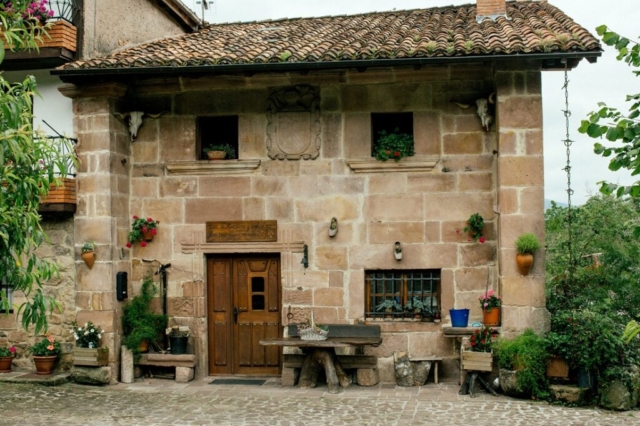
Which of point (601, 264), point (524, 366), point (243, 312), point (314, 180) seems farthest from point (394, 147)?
point (601, 264)

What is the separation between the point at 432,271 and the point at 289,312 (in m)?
2.10

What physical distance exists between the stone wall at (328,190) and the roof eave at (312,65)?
0.52 metres

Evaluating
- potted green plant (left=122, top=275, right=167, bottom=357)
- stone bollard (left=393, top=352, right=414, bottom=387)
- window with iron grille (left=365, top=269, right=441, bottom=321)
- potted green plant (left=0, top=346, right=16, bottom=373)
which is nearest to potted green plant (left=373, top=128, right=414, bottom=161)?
window with iron grille (left=365, top=269, right=441, bottom=321)

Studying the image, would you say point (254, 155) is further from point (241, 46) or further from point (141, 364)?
point (141, 364)

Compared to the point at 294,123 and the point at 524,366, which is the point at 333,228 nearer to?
the point at 294,123

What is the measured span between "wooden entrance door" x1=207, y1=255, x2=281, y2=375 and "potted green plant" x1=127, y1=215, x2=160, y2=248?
0.92 metres

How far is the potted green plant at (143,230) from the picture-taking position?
11047mm

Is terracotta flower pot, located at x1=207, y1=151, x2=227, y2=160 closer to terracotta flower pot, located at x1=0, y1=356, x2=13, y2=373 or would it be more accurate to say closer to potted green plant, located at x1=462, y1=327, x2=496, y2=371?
terracotta flower pot, located at x1=0, y1=356, x2=13, y2=373

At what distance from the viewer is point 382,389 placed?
9914 millimetres

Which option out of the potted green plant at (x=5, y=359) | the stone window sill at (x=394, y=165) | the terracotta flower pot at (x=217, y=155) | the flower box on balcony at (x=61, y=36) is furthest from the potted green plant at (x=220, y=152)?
the potted green plant at (x=5, y=359)

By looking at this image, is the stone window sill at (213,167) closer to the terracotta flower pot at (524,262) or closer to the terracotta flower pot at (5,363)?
the terracotta flower pot at (5,363)

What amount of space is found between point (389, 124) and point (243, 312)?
3.46 meters

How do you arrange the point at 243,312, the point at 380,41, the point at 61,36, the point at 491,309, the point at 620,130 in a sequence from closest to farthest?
the point at 620,130, the point at 491,309, the point at 380,41, the point at 61,36, the point at 243,312

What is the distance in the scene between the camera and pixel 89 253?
34.7ft
